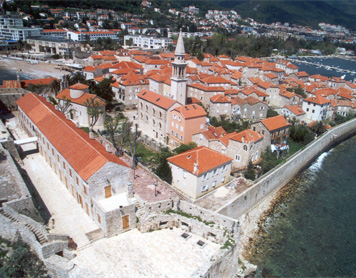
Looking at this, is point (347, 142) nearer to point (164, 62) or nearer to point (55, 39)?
point (164, 62)

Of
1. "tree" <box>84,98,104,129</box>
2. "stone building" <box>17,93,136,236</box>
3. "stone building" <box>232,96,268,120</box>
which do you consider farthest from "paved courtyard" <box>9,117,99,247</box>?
"stone building" <box>232,96,268,120</box>

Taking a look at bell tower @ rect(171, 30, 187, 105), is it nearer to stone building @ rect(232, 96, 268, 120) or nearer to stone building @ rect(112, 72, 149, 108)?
stone building @ rect(232, 96, 268, 120)

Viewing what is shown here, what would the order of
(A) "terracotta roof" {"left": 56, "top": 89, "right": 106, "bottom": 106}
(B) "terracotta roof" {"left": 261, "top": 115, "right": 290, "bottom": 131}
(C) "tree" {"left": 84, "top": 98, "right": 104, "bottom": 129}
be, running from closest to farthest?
(C) "tree" {"left": 84, "top": 98, "right": 104, "bottom": 129}
(B) "terracotta roof" {"left": 261, "top": 115, "right": 290, "bottom": 131}
(A) "terracotta roof" {"left": 56, "top": 89, "right": 106, "bottom": 106}

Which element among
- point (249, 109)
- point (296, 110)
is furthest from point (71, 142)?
point (296, 110)

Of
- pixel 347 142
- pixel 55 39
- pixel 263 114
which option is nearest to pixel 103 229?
pixel 263 114

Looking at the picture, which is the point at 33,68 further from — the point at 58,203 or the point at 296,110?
the point at 58,203

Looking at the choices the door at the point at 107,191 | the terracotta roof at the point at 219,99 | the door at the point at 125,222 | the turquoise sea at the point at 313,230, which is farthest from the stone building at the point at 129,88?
the door at the point at 125,222

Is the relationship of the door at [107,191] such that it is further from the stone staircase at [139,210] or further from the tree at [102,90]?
the tree at [102,90]
